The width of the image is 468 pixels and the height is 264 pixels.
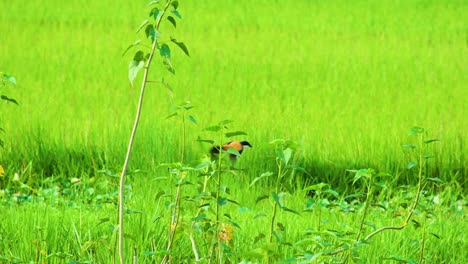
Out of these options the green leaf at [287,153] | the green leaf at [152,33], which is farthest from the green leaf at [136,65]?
the green leaf at [287,153]

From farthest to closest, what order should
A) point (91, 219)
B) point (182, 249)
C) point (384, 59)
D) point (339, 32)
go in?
point (339, 32) → point (384, 59) → point (91, 219) → point (182, 249)

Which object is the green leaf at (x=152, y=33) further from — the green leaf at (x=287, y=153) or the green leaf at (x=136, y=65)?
the green leaf at (x=287, y=153)

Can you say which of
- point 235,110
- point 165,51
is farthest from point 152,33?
point 235,110

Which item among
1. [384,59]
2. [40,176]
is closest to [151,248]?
[40,176]

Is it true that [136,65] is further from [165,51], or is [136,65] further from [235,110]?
[235,110]

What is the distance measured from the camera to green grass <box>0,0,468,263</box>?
2.79m

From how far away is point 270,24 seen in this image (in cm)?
784

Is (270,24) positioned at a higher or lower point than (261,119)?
higher

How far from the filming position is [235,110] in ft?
15.1

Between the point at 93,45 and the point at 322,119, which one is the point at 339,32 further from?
the point at 322,119

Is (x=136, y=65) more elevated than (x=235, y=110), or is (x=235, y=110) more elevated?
(x=136, y=65)

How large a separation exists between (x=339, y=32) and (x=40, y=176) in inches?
164

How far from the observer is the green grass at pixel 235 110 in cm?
279

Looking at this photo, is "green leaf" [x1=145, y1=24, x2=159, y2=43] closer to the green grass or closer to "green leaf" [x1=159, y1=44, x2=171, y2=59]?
"green leaf" [x1=159, y1=44, x2=171, y2=59]
